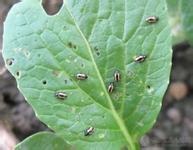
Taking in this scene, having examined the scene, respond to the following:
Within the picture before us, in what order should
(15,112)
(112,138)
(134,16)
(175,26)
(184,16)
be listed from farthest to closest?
(15,112) < (175,26) < (184,16) < (112,138) < (134,16)

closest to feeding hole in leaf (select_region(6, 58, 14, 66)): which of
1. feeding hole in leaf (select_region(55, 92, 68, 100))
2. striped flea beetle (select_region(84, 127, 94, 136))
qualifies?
feeding hole in leaf (select_region(55, 92, 68, 100))

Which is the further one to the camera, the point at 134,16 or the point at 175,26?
the point at 175,26

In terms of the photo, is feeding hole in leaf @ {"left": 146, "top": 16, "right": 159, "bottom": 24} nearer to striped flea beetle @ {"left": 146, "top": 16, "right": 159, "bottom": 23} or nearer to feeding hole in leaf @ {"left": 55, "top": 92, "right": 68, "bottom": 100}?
striped flea beetle @ {"left": 146, "top": 16, "right": 159, "bottom": 23}

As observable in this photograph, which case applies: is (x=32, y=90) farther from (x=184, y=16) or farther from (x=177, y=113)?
(x=177, y=113)

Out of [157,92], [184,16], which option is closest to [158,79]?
[157,92]

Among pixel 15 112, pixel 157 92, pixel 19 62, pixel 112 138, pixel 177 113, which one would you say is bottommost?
pixel 177 113

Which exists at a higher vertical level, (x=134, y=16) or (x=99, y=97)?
(x=134, y=16)

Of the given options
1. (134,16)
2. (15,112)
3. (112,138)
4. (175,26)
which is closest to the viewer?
(134,16)
